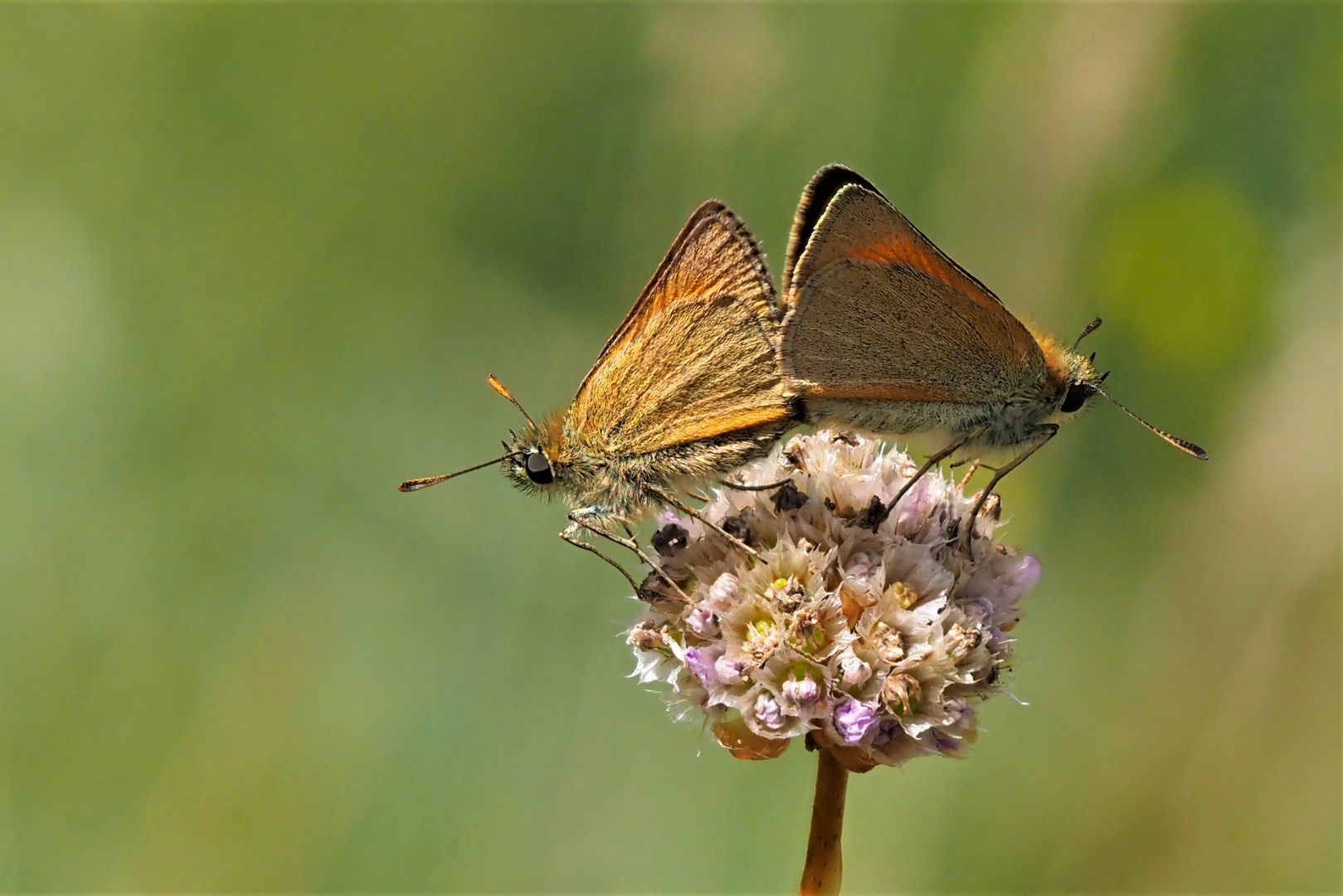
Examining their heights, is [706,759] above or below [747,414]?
below

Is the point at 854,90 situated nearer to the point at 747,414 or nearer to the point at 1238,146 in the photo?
the point at 1238,146

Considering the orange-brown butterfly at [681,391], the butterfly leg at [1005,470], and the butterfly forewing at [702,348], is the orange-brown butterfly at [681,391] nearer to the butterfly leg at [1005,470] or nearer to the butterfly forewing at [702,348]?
the butterfly forewing at [702,348]

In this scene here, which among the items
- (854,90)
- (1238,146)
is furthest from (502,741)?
(1238,146)

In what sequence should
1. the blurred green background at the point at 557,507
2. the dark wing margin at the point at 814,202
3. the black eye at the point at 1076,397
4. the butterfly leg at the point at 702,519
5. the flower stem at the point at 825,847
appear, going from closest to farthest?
the flower stem at the point at 825,847 → the butterfly leg at the point at 702,519 → the dark wing margin at the point at 814,202 → the black eye at the point at 1076,397 → the blurred green background at the point at 557,507

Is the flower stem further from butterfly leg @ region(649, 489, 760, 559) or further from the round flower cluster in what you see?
butterfly leg @ region(649, 489, 760, 559)

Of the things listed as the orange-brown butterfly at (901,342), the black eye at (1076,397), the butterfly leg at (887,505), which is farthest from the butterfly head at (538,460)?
the black eye at (1076,397)

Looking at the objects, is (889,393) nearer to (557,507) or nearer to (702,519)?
(702,519)

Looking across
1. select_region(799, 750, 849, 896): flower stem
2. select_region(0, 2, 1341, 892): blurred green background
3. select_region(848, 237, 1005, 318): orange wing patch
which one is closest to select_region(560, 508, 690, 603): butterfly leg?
select_region(799, 750, 849, 896): flower stem

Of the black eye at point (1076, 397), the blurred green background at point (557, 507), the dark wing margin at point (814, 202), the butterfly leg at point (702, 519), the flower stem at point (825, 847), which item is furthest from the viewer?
the blurred green background at point (557, 507)
